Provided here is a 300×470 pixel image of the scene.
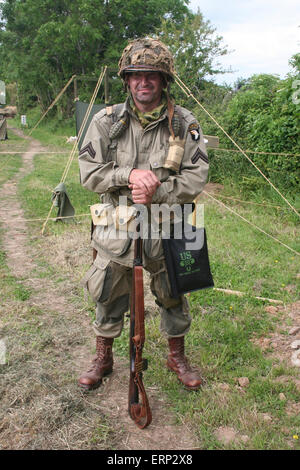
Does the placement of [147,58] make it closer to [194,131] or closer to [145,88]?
[145,88]

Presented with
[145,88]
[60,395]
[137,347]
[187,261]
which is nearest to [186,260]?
[187,261]

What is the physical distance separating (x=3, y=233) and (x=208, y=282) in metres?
4.45

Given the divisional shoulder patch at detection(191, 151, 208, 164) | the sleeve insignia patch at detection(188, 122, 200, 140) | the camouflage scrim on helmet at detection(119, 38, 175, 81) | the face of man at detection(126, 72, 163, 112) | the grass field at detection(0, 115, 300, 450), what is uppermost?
the camouflage scrim on helmet at detection(119, 38, 175, 81)

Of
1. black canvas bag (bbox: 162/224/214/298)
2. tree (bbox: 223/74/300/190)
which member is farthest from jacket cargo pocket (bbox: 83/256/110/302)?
tree (bbox: 223/74/300/190)

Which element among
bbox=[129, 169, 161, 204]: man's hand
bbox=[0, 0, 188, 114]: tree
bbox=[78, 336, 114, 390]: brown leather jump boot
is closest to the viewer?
bbox=[129, 169, 161, 204]: man's hand

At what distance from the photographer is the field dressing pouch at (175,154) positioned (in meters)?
2.51

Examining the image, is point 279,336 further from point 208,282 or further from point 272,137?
point 272,137

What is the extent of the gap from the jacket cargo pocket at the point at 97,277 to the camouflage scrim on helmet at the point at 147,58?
4.07ft

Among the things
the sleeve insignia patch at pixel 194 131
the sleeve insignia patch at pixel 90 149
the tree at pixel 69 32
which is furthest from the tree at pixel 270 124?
the tree at pixel 69 32

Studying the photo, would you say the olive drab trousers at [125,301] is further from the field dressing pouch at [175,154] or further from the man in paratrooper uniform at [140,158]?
the field dressing pouch at [175,154]

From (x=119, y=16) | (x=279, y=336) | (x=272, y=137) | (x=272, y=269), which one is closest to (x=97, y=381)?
(x=279, y=336)

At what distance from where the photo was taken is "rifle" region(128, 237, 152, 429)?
2408mm

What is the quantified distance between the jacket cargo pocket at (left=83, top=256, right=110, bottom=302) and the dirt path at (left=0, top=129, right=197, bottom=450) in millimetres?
719

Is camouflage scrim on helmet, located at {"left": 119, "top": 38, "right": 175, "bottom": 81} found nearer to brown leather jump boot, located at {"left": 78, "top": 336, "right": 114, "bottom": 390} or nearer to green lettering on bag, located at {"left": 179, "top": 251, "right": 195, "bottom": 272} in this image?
green lettering on bag, located at {"left": 179, "top": 251, "right": 195, "bottom": 272}
